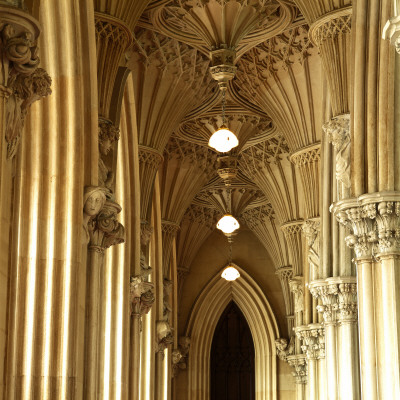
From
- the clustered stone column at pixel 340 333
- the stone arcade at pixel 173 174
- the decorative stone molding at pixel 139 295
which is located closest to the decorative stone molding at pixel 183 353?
the stone arcade at pixel 173 174

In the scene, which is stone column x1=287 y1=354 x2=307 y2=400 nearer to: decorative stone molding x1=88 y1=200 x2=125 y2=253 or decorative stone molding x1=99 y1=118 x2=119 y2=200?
decorative stone molding x1=99 y1=118 x2=119 y2=200

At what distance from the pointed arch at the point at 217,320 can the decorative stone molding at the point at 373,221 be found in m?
20.6

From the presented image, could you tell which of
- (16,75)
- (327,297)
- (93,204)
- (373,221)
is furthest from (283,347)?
(16,75)

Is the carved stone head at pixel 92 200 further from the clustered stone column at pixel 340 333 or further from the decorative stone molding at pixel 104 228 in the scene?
the clustered stone column at pixel 340 333

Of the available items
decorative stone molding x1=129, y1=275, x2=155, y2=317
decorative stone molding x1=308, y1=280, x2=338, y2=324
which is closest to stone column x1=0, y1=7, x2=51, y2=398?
decorative stone molding x1=308, y1=280, x2=338, y2=324

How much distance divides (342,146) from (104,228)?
3.80 metres

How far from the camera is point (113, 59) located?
16.5 meters

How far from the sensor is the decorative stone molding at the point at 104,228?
14578 millimetres

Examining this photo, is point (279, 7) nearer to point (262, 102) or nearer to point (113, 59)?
point (262, 102)

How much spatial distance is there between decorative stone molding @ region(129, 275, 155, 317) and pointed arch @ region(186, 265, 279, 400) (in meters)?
14.4

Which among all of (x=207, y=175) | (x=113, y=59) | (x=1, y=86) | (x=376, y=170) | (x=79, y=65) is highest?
(x=207, y=175)

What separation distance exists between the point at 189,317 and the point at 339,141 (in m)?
20.7

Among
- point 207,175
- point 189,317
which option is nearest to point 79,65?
point 207,175

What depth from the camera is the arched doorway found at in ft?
117
